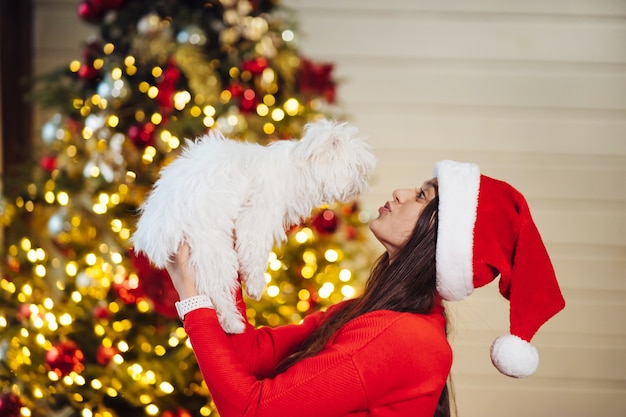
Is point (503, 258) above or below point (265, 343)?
above

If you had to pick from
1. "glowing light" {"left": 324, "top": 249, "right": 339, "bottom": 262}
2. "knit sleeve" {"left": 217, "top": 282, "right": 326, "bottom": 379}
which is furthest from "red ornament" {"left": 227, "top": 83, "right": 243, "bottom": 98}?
"knit sleeve" {"left": 217, "top": 282, "right": 326, "bottom": 379}

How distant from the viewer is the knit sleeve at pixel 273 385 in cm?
103

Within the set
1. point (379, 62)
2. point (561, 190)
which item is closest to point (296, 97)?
point (379, 62)

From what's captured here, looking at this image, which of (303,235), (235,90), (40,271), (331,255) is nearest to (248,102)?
(235,90)

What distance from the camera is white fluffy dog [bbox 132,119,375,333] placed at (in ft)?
3.40

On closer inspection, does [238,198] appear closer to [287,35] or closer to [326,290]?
[326,290]

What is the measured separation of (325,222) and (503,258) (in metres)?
0.90

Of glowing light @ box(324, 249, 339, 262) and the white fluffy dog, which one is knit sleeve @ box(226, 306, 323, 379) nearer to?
the white fluffy dog

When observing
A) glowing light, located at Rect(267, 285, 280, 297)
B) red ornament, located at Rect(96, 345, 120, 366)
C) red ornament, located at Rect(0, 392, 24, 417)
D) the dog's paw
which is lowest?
red ornament, located at Rect(0, 392, 24, 417)

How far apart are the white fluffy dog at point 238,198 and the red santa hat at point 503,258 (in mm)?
191

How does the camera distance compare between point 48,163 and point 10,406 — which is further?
point 48,163

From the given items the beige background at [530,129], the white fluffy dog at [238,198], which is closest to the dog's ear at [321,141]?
the white fluffy dog at [238,198]

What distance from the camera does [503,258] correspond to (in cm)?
116

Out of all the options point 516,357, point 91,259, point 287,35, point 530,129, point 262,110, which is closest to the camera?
point 516,357
